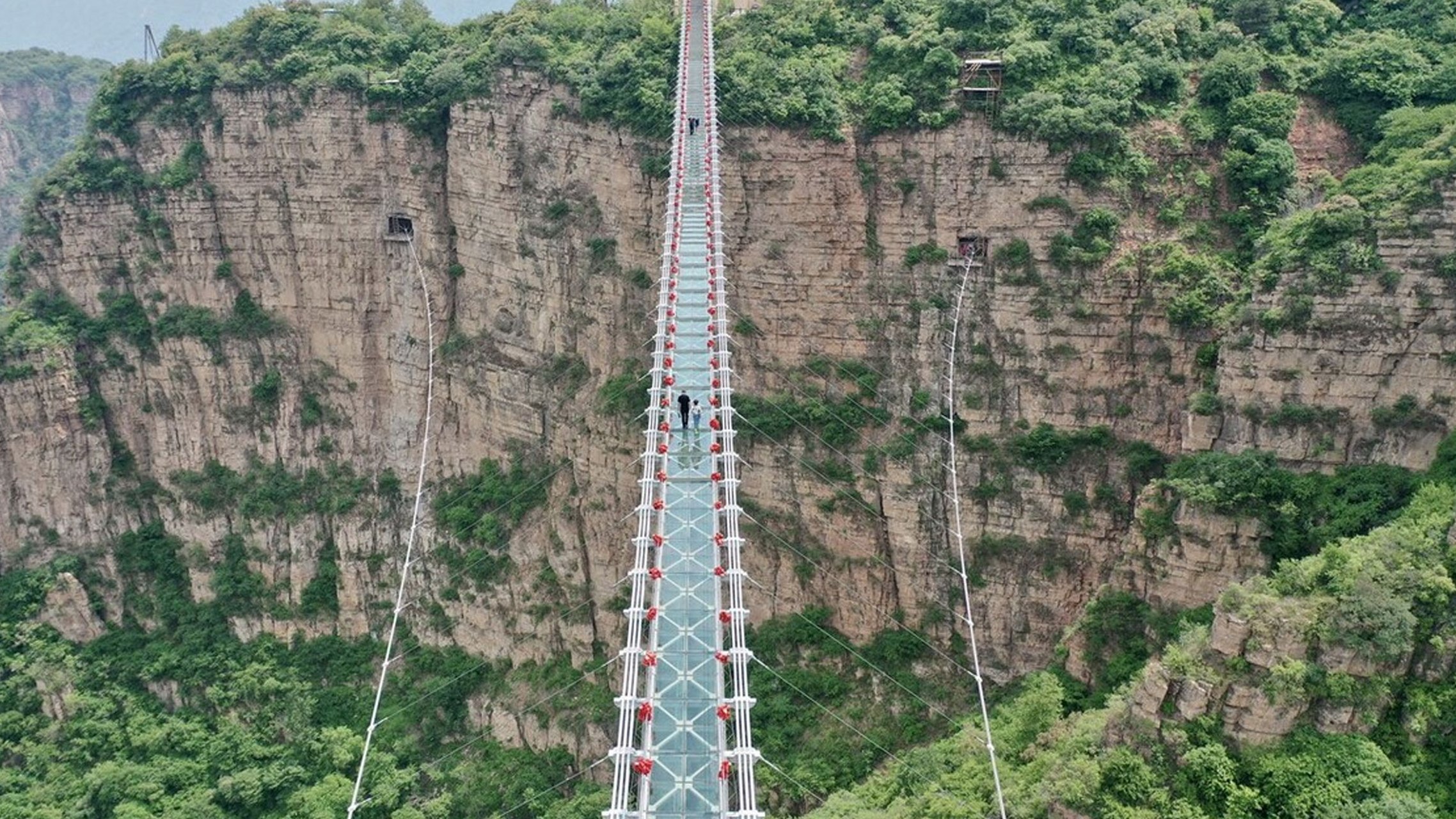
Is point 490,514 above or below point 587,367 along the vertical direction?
below

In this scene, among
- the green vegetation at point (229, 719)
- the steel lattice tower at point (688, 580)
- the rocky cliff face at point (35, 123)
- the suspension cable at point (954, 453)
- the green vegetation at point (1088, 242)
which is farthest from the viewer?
the rocky cliff face at point (35, 123)

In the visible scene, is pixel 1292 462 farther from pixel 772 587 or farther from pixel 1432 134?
pixel 772 587

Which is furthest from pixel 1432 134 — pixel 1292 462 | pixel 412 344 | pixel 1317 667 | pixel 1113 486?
pixel 412 344

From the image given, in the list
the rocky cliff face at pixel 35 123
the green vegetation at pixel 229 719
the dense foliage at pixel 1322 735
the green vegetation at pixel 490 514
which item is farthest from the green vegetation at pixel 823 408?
the rocky cliff face at pixel 35 123

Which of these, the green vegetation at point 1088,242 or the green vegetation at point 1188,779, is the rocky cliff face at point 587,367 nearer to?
the green vegetation at point 1088,242

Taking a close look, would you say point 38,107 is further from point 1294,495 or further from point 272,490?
point 1294,495

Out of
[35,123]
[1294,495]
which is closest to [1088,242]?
[1294,495]

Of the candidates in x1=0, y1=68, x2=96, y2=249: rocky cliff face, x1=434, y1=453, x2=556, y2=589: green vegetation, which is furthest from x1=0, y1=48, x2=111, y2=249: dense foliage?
x1=434, y1=453, x2=556, y2=589: green vegetation
